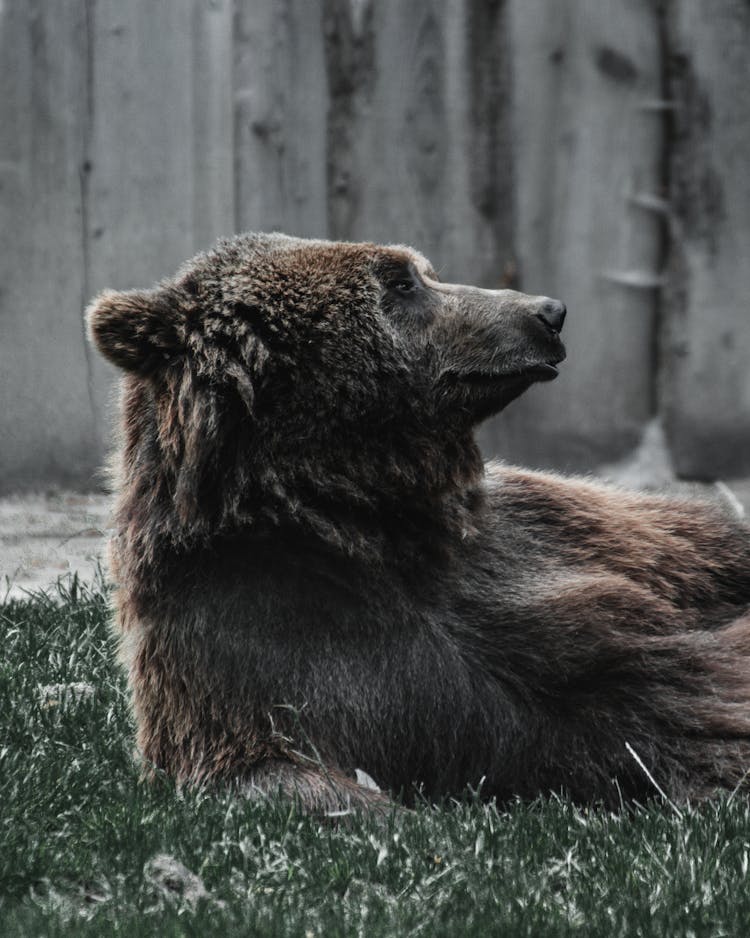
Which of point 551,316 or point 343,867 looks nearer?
point 343,867

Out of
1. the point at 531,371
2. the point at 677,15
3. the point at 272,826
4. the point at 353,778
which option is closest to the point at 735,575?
the point at 531,371

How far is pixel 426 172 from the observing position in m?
7.34

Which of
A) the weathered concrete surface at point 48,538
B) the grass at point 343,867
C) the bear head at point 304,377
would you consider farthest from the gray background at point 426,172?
the grass at point 343,867

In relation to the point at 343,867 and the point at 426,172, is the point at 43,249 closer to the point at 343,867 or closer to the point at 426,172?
the point at 426,172

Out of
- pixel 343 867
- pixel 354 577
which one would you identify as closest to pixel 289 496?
pixel 354 577

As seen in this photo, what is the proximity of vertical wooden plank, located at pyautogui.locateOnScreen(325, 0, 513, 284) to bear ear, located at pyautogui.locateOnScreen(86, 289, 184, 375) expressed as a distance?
399 centimetres

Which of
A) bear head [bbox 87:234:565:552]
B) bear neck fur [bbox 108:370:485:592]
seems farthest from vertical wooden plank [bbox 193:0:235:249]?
bear neck fur [bbox 108:370:485:592]

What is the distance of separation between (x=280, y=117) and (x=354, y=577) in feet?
14.2

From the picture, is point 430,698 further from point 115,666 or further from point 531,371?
point 115,666

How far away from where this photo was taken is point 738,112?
743cm

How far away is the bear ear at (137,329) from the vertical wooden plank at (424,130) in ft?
13.1

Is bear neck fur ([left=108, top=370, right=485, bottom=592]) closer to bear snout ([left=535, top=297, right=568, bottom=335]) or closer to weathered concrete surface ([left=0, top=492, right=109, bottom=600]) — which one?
bear snout ([left=535, top=297, right=568, bottom=335])

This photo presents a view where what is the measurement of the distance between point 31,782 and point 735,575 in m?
2.08

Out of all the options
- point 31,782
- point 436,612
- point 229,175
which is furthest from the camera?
point 229,175
